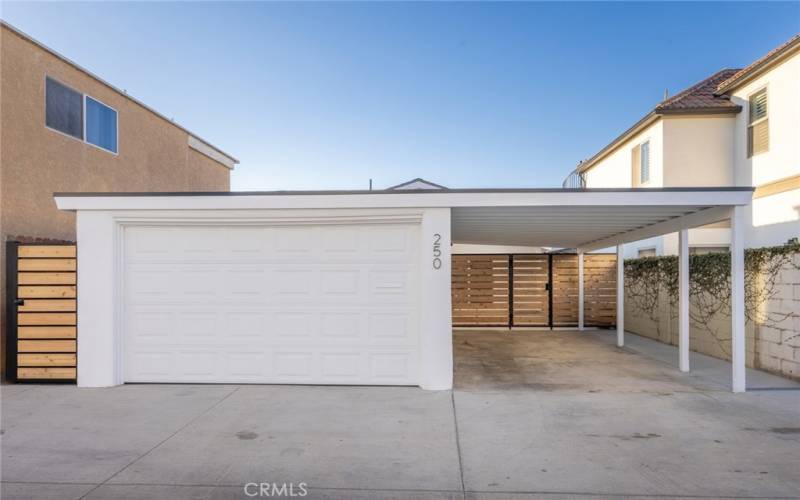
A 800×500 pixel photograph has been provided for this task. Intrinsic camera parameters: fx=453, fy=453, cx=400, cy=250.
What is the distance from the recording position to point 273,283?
628 centimetres

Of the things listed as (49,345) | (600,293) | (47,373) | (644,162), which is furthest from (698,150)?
(47,373)

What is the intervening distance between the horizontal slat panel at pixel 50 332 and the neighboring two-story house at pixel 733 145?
12931 millimetres

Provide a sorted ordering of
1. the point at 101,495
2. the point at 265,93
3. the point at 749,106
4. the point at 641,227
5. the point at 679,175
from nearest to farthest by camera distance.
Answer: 1. the point at 101,495
2. the point at 641,227
3. the point at 749,106
4. the point at 679,175
5. the point at 265,93

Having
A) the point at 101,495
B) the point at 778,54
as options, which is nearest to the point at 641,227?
the point at 778,54

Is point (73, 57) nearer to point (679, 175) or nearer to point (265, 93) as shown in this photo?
point (265, 93)

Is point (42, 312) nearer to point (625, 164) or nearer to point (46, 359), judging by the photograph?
point (46, 359)

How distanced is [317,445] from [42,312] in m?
4.74

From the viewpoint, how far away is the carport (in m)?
5.99

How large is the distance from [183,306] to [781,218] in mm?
12185

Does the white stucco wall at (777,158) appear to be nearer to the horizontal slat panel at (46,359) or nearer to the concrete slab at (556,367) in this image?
the concrete slab at (556,367)

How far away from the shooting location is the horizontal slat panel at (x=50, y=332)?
6.19 metres

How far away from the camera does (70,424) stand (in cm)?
466

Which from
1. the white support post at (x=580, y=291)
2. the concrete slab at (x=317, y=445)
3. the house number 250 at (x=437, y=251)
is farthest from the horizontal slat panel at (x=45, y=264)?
the white support post at (x=580, y=291)

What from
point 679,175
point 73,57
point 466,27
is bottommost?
point 679,175
